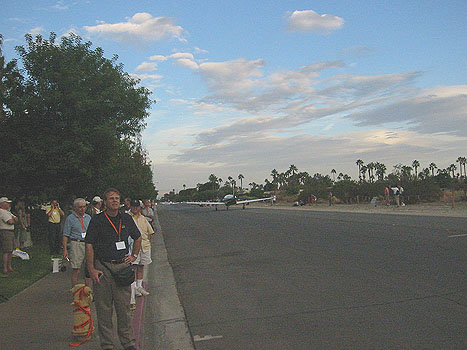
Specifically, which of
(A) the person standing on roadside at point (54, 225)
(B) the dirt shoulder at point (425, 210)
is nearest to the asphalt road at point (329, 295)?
(A) the person standing on roadside at point (54, 225)

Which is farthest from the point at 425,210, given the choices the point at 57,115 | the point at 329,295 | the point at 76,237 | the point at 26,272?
the point at 76,237

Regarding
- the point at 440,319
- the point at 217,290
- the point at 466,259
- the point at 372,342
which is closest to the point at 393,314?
the point at 440,319

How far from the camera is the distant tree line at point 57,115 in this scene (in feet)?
55.2

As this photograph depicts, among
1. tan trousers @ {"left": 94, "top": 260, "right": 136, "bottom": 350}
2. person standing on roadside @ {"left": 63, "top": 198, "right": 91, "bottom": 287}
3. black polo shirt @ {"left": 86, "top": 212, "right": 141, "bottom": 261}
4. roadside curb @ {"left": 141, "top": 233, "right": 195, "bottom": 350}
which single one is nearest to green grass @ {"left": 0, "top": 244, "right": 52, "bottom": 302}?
person standing on roadside @ {"left": 63, "top": 198, "right": 91, "bottom": 287}

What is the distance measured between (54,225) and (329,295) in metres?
9.28

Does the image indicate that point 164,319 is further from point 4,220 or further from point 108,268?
point 4,220

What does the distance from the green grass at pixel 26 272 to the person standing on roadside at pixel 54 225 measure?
454 millimetres

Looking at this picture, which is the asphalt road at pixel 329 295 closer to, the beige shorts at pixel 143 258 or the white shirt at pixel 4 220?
the beige shorts at pixel 143 258

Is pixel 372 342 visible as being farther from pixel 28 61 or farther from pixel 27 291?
pixel 28 61

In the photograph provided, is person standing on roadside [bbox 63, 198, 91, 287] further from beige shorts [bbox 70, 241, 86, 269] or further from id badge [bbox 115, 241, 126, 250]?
id badge [bbox 115, 241, 126, 250]

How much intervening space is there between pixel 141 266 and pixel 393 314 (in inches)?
182

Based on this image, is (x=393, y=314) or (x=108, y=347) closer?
(x=108, y=347)

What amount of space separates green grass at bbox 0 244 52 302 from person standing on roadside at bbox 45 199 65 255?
1.49 feet

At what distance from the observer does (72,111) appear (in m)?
17.1
